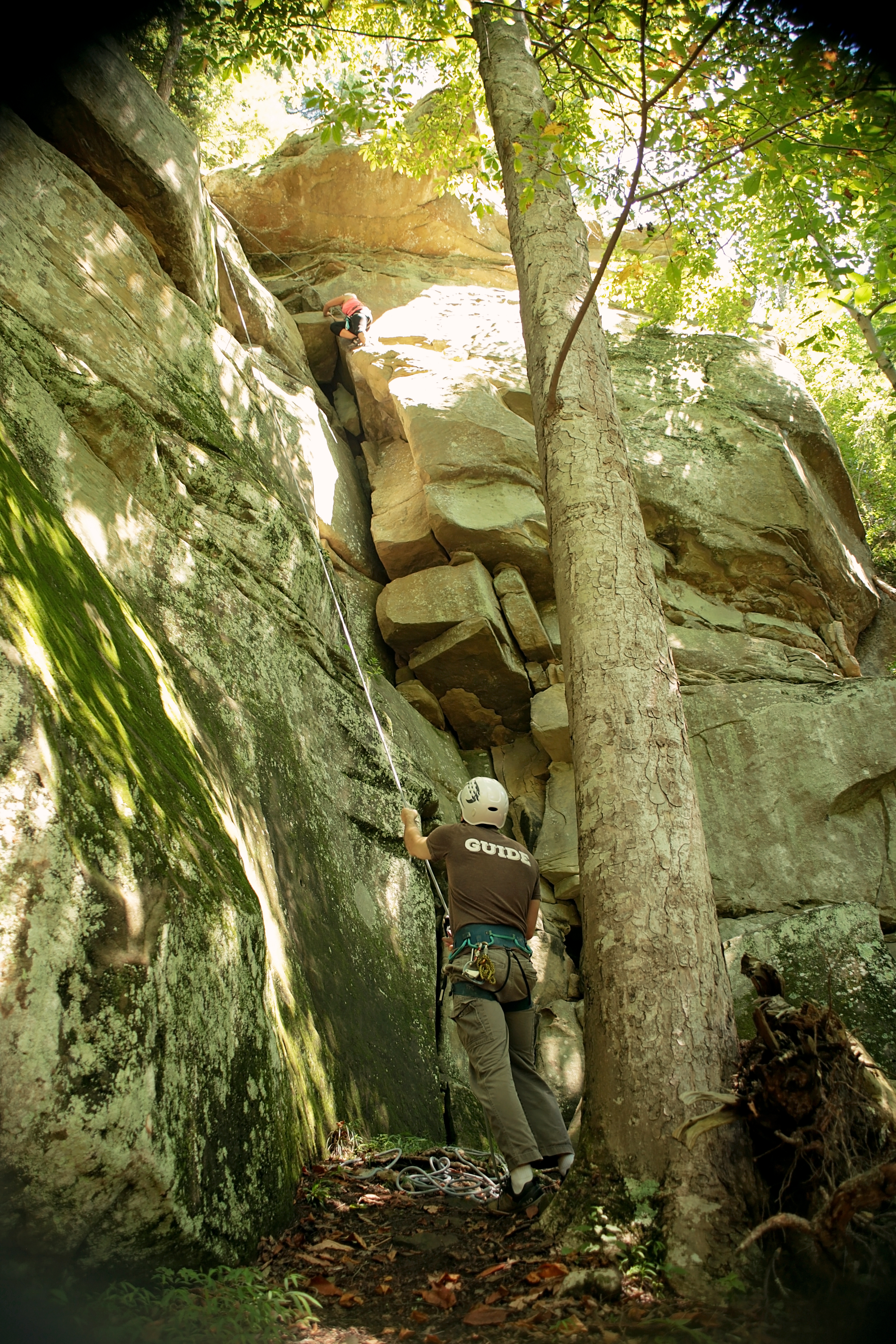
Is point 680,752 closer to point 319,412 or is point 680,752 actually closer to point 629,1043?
point 629,1043

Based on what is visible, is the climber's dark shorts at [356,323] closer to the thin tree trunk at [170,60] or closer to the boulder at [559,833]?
the thin tree trunk at [170,60]

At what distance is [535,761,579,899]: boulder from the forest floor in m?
4.21

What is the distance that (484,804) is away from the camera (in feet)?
15.9

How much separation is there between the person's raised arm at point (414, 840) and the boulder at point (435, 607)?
14.0 feet

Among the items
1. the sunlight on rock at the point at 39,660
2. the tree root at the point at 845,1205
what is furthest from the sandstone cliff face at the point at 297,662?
the tree root at the point at 845,1205

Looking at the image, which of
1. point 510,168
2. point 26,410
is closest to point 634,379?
point 510,168

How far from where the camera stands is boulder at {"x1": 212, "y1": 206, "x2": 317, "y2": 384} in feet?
33.4

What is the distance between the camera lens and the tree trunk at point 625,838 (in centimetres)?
301

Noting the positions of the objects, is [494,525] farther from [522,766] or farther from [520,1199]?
[520,1199]

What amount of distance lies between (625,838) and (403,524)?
6840 mm

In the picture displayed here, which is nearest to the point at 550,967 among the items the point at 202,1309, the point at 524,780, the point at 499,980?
the point at 524,780

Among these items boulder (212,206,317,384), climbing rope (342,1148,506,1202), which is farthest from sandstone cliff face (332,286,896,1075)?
climbing rope (342,1148,506,1202)

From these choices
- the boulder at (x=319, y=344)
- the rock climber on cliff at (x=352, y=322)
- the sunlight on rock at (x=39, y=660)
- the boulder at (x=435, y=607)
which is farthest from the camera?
the boulder at (x=319, y=344)

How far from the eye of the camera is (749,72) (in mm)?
6109
